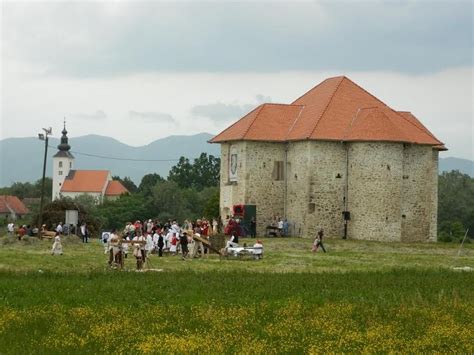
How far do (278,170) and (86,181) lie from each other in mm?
116407

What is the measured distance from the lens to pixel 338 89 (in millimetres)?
66938

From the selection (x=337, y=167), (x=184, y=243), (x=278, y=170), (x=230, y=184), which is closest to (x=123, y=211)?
(x=230, y=184)

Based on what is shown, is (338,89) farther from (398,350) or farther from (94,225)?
(398,350)

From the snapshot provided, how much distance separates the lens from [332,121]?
210 ft

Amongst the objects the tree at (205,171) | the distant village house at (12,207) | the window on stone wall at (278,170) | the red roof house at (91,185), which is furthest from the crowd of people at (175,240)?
the red roof house at (91,185)

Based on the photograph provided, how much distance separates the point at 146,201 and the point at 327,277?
101 m

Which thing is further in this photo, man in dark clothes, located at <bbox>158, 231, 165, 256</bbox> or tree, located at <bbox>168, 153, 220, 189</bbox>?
tree, located at <bbox>168, 153, 220, 189</bbox>

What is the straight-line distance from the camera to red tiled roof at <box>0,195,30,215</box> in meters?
168

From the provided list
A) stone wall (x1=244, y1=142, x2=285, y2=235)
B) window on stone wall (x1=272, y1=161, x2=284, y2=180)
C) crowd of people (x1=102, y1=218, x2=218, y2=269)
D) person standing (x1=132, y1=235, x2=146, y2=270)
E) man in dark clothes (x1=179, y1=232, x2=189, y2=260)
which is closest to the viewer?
person standing (x1=132, y1=235, x2=146, y2=270)

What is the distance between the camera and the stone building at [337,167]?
202 feet

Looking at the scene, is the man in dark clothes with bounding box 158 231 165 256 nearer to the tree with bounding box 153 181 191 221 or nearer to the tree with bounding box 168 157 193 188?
the tree with bounding box 153 181 191 221

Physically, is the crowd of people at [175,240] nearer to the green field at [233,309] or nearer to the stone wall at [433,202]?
the green field at [233,309]

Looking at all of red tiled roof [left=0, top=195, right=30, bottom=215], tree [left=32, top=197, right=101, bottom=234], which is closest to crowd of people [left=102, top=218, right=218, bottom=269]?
tree [left=32, top=197, right=101, bottom=234]

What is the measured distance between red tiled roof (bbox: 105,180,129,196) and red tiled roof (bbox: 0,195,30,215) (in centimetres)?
1380
